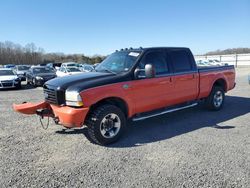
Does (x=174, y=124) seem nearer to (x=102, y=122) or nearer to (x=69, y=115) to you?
(x=102, y=122)

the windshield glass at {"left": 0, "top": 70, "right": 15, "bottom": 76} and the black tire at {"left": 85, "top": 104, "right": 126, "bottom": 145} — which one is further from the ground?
the windshield glass at {"left": 0, "top": 70, "right": 15, "bottom": 76}

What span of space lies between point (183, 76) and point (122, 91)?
7.02ft

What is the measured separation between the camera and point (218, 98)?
315 inches

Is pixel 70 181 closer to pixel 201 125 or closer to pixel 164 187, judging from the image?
pixel 164 187

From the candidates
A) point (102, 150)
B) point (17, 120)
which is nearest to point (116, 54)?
point (102, 150)

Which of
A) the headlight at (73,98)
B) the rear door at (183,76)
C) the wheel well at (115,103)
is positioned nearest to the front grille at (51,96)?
the headlight at (73,98)

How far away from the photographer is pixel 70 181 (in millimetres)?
3652

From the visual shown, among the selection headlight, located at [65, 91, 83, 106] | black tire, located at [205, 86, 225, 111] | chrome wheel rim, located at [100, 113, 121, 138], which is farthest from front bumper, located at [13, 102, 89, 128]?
black tire, located at [205, 86, 225, 111]

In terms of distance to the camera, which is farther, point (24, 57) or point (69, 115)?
point (24, 57)

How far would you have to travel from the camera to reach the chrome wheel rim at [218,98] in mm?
7864

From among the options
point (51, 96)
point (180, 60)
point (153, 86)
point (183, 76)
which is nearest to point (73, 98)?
point (51, 96)

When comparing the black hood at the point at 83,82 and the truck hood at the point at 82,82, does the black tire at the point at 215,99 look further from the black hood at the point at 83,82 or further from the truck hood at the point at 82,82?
the truck hood at the point at 82,82

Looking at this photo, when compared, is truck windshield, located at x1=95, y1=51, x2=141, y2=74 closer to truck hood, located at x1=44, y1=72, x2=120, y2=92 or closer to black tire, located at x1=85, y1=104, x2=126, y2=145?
truck hood, located at x1=44, y1=72, x2=120, y2=92

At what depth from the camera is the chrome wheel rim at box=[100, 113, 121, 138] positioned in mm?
5097
